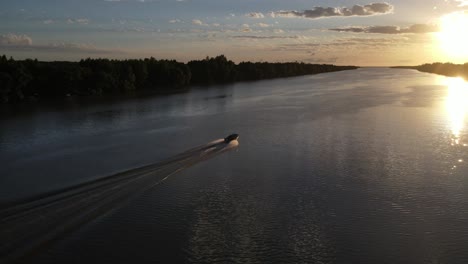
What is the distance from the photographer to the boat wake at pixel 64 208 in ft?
25.7

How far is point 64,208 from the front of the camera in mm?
9297

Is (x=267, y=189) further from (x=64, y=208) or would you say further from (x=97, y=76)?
(x=97, y=76)

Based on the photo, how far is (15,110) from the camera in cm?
2973

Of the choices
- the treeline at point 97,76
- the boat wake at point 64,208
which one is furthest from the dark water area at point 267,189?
the treeline at point 97,76

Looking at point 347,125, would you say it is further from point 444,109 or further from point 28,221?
point 28,221

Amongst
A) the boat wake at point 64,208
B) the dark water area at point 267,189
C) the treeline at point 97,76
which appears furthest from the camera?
the treeline at point 97,76

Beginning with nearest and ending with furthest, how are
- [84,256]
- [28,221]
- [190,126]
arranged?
[84,256]
[28,221]
[190,126]

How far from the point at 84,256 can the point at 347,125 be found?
53.9 feet

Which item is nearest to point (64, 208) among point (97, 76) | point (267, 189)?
point (267, 189)

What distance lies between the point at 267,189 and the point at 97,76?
34.9 meters

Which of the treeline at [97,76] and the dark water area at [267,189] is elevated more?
the treeline at [97,76]

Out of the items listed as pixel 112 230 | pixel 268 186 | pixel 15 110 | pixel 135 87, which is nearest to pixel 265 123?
pixel 268 186

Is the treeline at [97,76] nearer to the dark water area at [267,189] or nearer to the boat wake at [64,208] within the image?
the dark water area at [267,189]

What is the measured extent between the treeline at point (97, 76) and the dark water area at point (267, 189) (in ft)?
49.0
